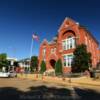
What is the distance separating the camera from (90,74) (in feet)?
122

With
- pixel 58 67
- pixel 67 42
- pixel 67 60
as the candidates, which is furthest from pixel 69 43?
pixel 58 67

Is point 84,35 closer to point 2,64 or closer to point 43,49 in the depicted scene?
point 43,49

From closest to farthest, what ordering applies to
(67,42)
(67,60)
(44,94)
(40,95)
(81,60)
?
(40,95), (44,94), (81,60), (67,60), (67,42)

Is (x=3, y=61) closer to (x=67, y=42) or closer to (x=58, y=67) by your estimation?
(x=58, y=67)

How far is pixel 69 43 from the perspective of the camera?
48656mm

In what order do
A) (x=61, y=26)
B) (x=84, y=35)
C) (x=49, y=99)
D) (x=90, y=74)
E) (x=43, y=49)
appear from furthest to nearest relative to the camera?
(x=43, y=49) < (x=61, y=26) < (x=84, y=35) < (x=90, y=74) < (x=49, y=99)

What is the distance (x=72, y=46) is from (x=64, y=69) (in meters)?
6.19

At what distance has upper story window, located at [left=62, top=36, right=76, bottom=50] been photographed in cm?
4781

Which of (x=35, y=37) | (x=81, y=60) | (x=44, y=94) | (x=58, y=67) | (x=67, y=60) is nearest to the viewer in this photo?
(x=44, y=94)

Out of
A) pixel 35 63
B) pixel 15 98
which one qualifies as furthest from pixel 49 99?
pixel 35 63

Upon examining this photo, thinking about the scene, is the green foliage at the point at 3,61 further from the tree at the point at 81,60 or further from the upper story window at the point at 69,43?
the tree at the point at 81,60

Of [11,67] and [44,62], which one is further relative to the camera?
[11,67]

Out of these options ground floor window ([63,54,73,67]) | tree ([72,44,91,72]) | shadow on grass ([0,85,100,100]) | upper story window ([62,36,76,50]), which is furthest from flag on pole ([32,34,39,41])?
shadow on grass ([0,85,100,100])

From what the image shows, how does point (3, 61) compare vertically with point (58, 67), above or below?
above
